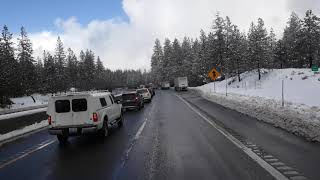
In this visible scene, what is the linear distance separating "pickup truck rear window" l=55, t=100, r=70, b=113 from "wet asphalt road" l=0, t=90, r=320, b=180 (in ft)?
4.23

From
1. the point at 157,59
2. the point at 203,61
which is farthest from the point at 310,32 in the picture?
the point at 157,59

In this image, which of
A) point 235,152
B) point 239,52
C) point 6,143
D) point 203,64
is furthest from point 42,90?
point 235,152

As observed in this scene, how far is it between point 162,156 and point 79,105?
16.5 ft

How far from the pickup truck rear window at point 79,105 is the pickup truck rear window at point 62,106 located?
0.23 metres

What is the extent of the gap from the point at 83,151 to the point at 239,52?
231ft

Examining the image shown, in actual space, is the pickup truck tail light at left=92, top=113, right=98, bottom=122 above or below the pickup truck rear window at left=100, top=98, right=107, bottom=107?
below

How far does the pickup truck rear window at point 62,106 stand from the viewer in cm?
1295

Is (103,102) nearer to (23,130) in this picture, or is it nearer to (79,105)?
(79,105)

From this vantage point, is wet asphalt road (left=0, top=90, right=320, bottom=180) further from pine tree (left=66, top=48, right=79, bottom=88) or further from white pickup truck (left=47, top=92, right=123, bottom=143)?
pine tree (left=66, top=48, right=79, bottom=88)

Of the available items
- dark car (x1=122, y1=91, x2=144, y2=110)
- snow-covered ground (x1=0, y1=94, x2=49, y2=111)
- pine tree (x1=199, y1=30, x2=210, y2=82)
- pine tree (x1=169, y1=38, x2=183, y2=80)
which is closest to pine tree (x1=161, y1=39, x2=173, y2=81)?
pine tree (x1=169, y1=38, x2=183, y2=80)

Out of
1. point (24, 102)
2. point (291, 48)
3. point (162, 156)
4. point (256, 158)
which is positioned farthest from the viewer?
point (291, 48)

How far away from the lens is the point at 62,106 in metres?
13.0

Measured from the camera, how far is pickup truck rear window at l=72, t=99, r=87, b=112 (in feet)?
42.3

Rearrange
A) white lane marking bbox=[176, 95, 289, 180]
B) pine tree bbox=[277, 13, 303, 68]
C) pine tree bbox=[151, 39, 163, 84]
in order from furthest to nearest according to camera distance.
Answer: pine tree bbox=[151, 39, 163, 84], pine tree bbox=[277, 13, 303, 68], white lane marking bbox=[176, 95, 289, 180]
